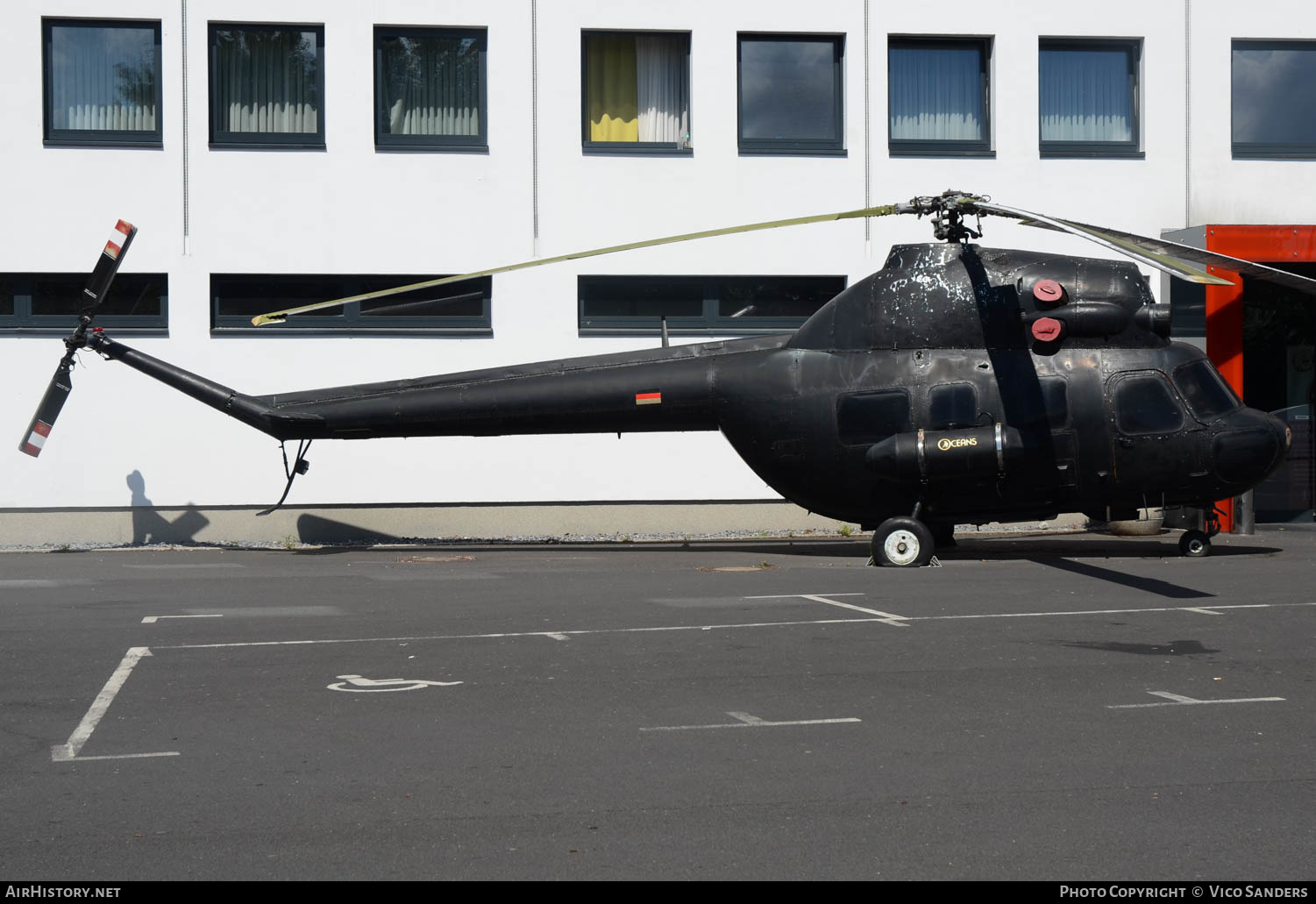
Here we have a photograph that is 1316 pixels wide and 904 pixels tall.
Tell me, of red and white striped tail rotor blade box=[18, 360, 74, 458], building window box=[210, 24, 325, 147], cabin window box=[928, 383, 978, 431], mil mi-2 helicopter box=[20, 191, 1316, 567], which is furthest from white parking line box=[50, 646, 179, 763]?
building window box=[210, 24, 325, 147]

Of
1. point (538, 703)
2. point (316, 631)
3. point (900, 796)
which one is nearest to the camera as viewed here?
point (900, 796)

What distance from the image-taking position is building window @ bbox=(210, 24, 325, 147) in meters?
18.6

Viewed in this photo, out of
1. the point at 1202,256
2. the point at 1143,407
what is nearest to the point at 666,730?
the point at 1202,256

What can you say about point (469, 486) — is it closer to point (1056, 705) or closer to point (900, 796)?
point (1056, 705)

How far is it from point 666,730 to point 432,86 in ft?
47.2

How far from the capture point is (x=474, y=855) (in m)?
4.74

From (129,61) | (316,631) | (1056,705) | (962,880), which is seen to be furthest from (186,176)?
(962,880)

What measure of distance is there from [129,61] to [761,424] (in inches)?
429

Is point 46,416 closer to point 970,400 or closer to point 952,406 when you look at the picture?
point 952,406

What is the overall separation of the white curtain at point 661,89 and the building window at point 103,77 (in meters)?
6.92

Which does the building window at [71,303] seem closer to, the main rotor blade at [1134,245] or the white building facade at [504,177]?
the white building facade at [504,177]

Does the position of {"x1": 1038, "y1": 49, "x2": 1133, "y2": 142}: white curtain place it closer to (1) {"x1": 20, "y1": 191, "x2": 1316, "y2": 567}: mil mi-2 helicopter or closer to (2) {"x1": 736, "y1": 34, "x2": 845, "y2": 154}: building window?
(2) {"x1": 736, "y1": 34, "x2": 845, "y2": 154}: building window

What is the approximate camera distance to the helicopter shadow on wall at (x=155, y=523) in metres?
18.1

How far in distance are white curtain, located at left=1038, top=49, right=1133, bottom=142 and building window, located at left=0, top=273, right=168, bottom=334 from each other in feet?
43.8
